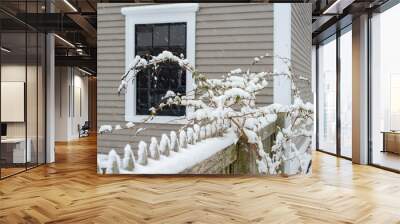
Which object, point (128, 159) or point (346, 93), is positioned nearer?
point (128, 159)

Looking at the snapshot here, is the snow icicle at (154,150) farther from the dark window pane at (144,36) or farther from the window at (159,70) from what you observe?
the dark window pane at (144,36)

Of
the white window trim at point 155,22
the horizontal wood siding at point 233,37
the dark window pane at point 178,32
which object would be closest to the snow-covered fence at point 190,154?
the white window trim at point 155,22

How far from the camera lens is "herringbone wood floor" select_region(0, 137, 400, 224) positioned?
3.66 metres

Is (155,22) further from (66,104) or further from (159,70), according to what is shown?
(66,104)

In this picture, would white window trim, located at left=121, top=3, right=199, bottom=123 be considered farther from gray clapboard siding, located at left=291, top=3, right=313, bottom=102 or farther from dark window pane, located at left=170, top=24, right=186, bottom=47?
A: gray clapboard siding, located at left=291, top=3, right=313, bottom=102

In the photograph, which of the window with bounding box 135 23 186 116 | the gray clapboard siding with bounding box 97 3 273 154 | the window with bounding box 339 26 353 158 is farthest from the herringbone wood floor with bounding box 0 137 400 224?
the window with bounding box 339 26 353 158

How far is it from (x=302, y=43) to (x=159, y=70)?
2258mm

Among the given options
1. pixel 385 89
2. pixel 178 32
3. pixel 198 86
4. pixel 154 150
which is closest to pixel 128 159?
pixel 154 150

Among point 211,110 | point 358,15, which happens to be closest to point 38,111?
point 211,110

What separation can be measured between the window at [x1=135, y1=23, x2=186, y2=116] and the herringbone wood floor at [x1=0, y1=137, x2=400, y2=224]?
1161mm

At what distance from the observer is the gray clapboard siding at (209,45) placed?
570cm

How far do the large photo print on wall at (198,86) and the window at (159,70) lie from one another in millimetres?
15

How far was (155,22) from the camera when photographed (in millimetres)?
5750

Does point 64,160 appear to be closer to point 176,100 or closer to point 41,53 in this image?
point 41,53
